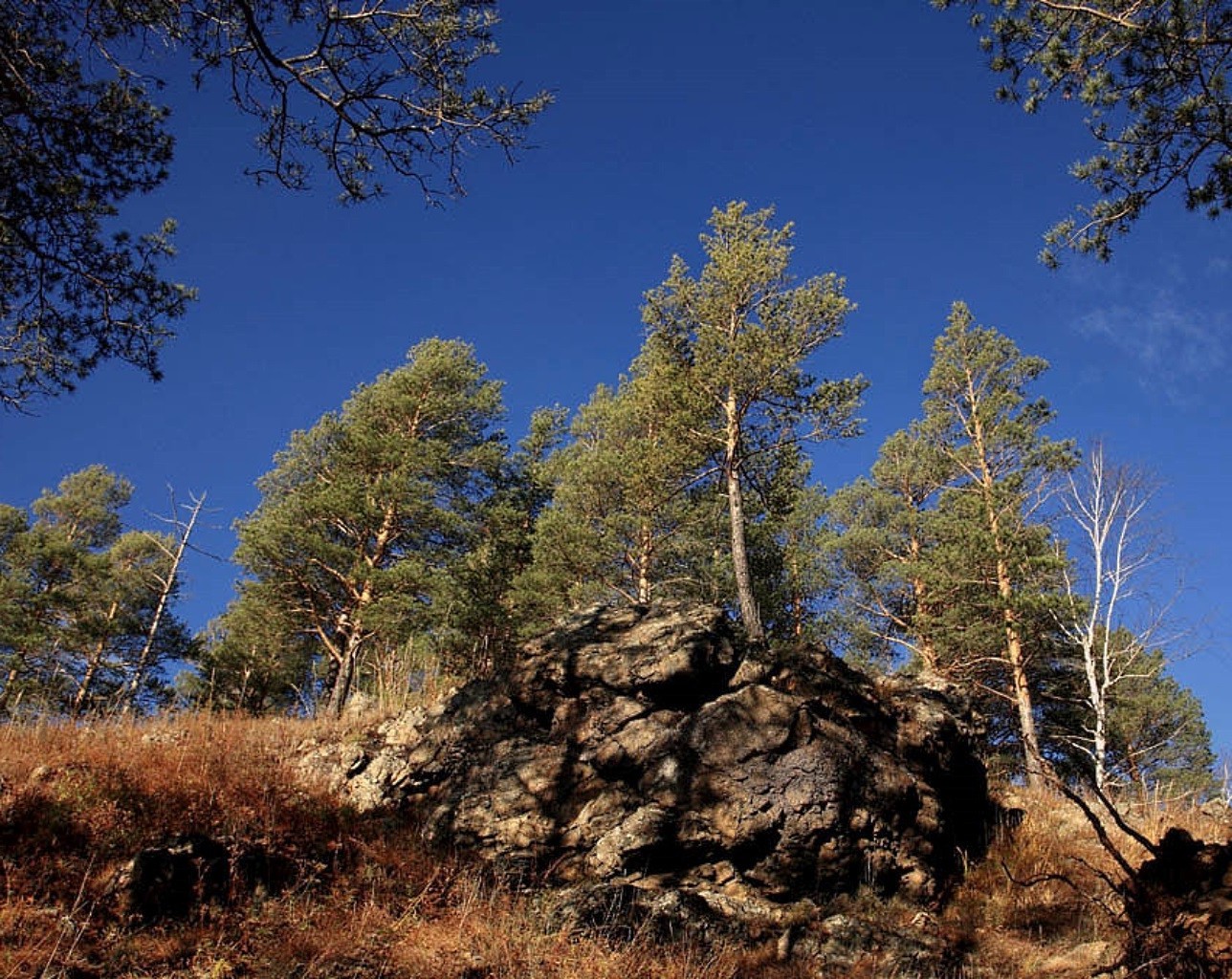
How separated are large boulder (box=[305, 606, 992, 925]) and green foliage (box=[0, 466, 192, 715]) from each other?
1230cm

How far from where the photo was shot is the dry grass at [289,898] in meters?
3.90

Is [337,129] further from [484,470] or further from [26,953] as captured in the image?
[484,470]

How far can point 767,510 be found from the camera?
56.4 feet

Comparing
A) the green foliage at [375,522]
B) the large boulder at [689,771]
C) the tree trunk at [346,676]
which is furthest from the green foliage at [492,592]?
the large boulder at [689,771]

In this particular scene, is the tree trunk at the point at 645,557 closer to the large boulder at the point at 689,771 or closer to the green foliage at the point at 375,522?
the green foliage at the point at 375,522

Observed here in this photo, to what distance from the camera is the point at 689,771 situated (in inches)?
275

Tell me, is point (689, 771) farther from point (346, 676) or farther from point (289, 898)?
point (346, 676)

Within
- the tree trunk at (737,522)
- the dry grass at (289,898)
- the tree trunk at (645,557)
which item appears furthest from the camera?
the tree trunk at (645,557)

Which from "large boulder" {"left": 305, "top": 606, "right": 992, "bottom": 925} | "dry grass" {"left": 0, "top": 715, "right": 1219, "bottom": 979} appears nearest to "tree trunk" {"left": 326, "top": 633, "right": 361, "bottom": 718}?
"large boulder" {"left": 305, "top": 606, "right": 992, "bottom": 925}

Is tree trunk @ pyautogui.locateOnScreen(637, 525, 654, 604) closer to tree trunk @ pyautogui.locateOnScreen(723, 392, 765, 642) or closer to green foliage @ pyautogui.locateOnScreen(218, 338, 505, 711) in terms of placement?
tree trunk @ pyautogui.locateOnScreen(723, 392, 765, 642)

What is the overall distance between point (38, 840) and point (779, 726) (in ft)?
20.9

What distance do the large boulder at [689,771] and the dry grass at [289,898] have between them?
53 centimetres

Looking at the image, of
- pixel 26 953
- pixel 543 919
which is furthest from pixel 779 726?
pixel 26 953

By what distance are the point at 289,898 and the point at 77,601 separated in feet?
66.6
